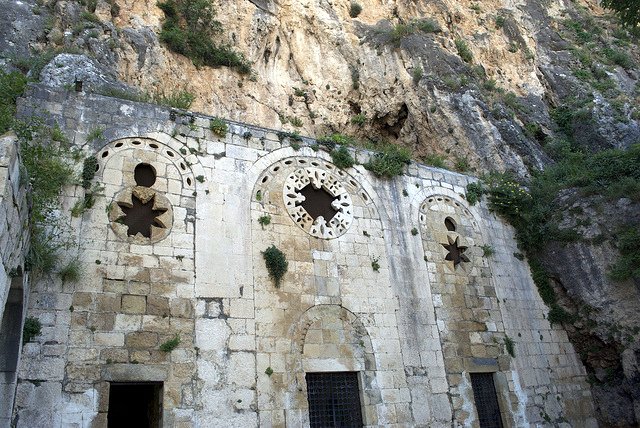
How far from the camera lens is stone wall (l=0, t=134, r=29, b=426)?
5.76m

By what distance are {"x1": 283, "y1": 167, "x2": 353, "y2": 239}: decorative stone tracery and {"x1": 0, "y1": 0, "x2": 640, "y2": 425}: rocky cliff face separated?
445 cm

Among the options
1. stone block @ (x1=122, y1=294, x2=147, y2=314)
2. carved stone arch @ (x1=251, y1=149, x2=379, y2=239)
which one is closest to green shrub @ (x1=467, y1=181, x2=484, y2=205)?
carved stone arch @ (x1=251, y1=149, x2=379, y2=239)

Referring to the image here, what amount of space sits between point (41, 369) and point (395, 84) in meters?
16.3

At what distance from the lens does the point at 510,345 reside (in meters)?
13.1

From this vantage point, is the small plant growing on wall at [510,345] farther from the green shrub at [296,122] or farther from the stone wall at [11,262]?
the green shrub at [296,122]

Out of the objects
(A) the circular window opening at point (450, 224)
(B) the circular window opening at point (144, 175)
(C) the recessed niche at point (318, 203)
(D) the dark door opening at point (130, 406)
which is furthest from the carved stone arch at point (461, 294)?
(B) the circular window opening at point (144, 175)

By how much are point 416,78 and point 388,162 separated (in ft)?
24.8

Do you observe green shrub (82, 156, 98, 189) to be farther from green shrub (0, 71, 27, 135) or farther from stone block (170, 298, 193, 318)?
stone block (170, 298, 193, 318)

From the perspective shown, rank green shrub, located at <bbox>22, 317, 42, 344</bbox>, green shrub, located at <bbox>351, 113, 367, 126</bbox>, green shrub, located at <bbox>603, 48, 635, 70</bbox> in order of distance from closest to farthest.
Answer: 1. green shrub, located at <bbox>22, 317, 42, 344</bbox>
2. green shrub, located at <bbox>351, 113, 367, 126</bbox>
3. green shrub, located at <bbox>603, 48, 635, 70</bbox>

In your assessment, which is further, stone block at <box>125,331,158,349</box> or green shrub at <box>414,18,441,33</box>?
green shrub at <box>414,18,441,33</box>

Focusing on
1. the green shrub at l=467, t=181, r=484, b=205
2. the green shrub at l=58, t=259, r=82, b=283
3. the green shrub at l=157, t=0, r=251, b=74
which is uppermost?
Result: the green shrub at l=157, t=0, r=251, b=74

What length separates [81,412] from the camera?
8.04m

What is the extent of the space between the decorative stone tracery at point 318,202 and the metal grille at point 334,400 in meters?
3.11

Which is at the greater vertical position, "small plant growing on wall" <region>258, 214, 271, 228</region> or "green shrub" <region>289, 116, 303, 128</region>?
"green shrub" <region>289, 116, 303, 128</region>
